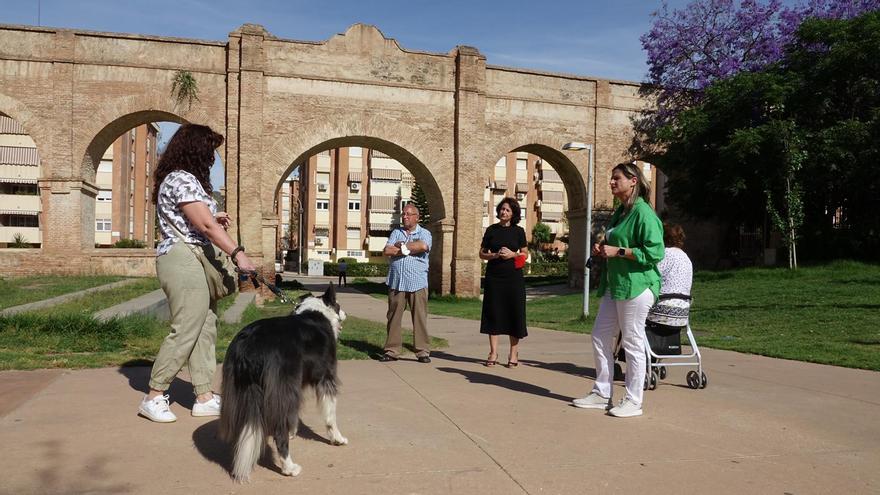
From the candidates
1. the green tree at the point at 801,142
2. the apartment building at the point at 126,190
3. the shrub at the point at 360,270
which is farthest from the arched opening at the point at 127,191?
the green tree at the point at 801,142

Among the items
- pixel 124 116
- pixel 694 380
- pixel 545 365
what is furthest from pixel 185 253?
pixel 124 116

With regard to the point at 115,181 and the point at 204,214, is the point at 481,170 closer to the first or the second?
the point at 204,214

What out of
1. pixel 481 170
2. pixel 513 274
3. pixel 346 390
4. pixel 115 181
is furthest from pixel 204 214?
pixel 115 181

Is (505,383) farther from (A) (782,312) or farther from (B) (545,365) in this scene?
(A) (782,312)

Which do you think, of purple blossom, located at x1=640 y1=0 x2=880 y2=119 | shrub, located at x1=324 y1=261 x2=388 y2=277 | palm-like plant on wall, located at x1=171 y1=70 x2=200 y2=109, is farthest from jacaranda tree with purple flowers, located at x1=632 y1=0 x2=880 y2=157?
shrub, located at x1=324 y1=261 x2=388 y2=277

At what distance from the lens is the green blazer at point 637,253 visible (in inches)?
193

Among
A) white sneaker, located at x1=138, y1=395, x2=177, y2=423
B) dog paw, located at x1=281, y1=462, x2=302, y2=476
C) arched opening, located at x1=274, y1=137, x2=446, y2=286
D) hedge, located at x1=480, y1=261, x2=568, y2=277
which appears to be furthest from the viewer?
arched opening, located at x1=274, y1=137, x2=446, y2=286

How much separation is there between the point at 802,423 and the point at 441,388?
2.82 meters

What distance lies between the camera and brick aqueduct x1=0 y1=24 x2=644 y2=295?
1994 cm

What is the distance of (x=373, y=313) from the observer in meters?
15.9

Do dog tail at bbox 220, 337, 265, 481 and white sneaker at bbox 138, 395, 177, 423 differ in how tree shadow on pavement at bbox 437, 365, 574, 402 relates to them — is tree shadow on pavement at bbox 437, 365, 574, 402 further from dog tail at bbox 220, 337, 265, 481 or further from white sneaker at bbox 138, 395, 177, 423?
dog tail at bbox 220, 337, 265, 481

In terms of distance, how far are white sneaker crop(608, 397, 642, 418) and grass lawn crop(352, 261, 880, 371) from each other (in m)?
4.08

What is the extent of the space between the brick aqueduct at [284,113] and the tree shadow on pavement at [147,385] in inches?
582

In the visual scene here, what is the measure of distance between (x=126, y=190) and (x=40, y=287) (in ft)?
148
